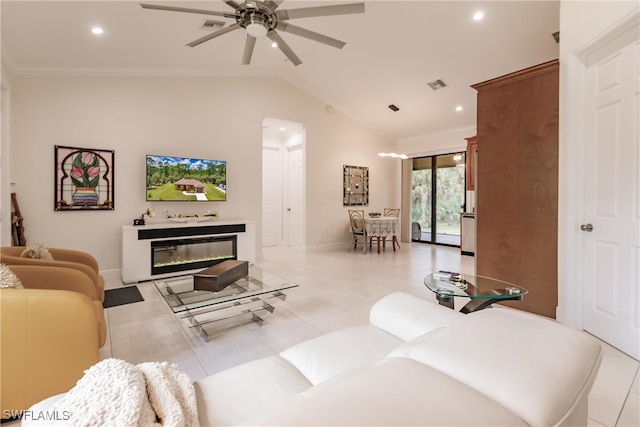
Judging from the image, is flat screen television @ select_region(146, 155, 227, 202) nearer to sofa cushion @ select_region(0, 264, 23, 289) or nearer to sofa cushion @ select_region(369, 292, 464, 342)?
sofa cushion @ select_region(0, 264, 23, 289)

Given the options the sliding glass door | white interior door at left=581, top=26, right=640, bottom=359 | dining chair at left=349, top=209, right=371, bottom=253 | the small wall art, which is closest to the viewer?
white interior door at left=581, top=26, right=640, bottom=359

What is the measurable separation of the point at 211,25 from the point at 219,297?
335cm

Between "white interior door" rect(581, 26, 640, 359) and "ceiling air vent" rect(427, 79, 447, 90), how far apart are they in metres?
3.07

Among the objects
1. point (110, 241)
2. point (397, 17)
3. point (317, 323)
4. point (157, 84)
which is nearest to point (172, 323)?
point (317, 323)

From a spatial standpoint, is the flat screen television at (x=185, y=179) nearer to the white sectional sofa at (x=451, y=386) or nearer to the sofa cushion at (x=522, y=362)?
the white sectional sofa at (x=451, y=386)

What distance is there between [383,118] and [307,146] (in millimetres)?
2113

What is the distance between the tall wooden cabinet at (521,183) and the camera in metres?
2.89

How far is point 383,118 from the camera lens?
7.23 metres

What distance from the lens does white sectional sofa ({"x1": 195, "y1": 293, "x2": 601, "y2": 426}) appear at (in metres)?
0.53

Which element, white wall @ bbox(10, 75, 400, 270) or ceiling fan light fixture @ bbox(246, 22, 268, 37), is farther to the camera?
white wall @ bbox(10, 75, 400, 270)

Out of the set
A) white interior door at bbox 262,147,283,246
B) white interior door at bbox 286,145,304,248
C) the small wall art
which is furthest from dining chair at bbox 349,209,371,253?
white interior door at bbox 262,147,283,246

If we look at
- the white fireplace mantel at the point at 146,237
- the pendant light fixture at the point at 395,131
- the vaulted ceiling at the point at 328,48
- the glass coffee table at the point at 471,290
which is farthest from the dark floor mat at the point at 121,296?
the pendant light fixture at the point at 395,131

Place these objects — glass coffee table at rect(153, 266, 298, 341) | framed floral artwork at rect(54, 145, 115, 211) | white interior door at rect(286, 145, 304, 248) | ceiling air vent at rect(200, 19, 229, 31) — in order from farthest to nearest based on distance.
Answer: white interior door at rect(286, 145, 304, 248) < framed floral artwork at rect(54, 145, 115, 211) < ceiling air vent at rect(200, 19, 229, 31) < glass coffee table at rect(153, 266, 298, 341)

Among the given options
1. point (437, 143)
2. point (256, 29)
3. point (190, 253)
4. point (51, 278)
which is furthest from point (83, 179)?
point (437, 143)
